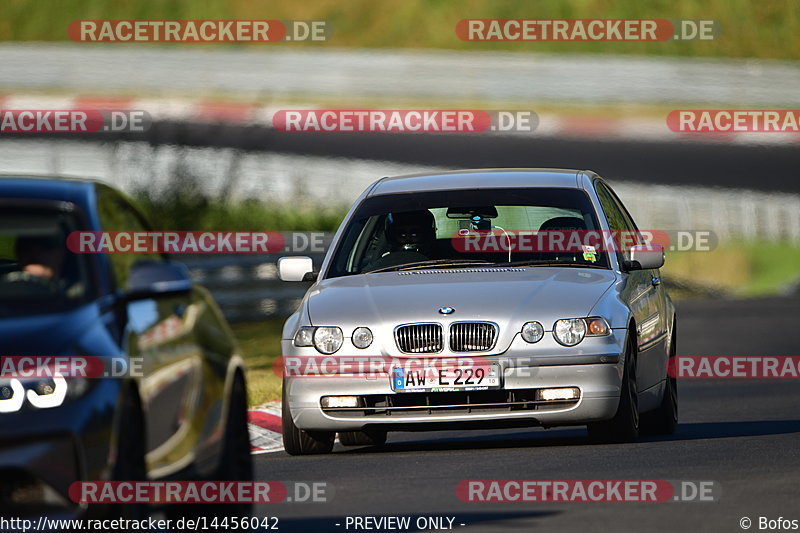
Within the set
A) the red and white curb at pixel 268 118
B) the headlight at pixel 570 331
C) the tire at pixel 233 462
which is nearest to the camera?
the tire at pixel 233 462

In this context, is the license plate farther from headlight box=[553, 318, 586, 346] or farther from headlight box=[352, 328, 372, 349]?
headlight box=[553, 318, 586, 346]

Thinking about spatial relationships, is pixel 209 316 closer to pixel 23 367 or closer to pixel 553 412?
pixel 23 367

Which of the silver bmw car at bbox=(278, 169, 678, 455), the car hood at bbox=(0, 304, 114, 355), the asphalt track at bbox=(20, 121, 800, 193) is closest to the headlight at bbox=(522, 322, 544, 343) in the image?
the silver bmw car at bbox=(278, 169, 678, 455)

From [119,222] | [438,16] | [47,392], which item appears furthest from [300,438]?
[438,16]

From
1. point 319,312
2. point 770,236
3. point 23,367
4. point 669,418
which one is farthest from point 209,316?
point 770,236

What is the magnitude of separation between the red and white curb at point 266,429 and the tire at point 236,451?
3.65m

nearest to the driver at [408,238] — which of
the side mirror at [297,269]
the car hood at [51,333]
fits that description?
the side mirror at [297,269]

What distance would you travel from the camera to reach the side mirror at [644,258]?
38.3 feet

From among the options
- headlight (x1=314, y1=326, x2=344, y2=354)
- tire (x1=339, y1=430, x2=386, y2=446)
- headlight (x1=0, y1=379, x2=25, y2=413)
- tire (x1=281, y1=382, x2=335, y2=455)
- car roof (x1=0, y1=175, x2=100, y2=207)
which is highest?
car roof (x1=0, y1=175, x2=100, y2=207)

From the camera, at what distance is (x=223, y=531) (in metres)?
7.40

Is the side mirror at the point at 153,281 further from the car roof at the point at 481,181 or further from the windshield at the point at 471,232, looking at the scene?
the car roof at the point at 481,181

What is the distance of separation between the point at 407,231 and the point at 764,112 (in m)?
26.9

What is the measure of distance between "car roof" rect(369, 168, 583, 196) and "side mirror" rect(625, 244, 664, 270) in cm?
62

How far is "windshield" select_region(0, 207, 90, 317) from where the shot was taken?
6.47 metres
